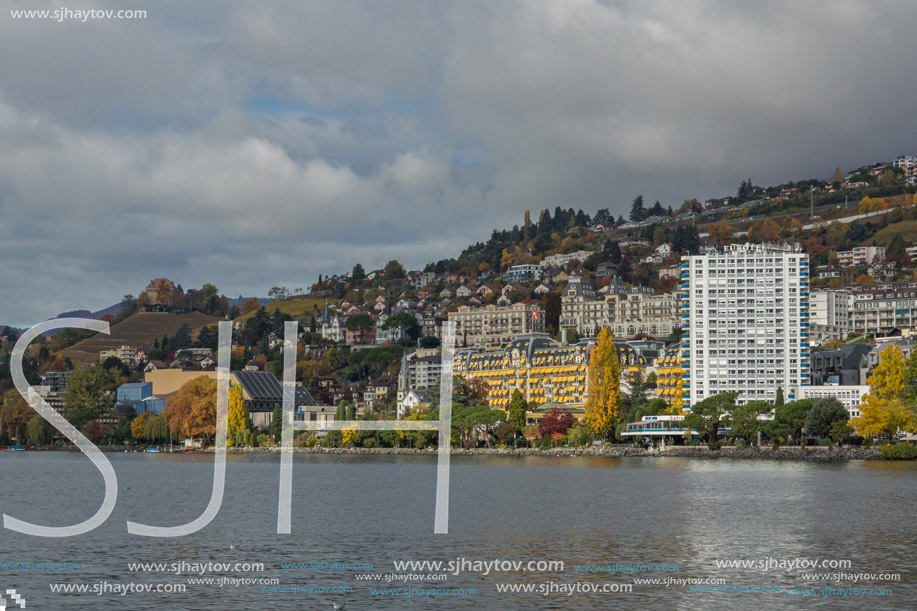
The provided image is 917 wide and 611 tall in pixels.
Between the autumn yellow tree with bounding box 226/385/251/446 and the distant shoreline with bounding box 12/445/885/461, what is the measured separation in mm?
2422

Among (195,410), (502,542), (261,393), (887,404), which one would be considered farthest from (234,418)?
(502,542)

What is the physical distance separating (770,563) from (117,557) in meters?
22.2

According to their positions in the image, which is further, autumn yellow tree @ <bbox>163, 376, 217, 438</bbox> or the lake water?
autumn yellow tree @ <bbox>163, 376, 217, 438</bbox>

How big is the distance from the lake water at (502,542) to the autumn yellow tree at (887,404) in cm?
2502

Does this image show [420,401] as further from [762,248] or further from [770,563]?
[770,563]

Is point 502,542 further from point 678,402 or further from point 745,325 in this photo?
point 745,325

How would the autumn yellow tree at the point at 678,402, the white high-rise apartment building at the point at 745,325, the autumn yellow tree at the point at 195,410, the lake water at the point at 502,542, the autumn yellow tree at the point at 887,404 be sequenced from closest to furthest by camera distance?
1. the lake water at the point at 502,542
2. the autumn yellow tree at the point at 887,404
3. the autumn yellow tree at the point at 678,402
4. the white high-rise apartment building at the point at 745,325
5. the autumn yellow tree at the point at 195,410

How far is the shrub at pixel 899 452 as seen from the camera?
104312 mm

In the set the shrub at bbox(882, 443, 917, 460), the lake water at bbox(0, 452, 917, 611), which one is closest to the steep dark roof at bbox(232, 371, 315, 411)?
the lake water at bbox(0, 452, 917, 611)

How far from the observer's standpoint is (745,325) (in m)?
153

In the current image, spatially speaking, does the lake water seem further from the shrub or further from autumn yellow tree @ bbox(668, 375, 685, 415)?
autumn yellow tree @ bbox(668, 375, 685, 415)

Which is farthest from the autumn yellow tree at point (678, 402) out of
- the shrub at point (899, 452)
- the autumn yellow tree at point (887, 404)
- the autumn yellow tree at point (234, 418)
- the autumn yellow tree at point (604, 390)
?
the autumn yellow tree at point (234, 418)

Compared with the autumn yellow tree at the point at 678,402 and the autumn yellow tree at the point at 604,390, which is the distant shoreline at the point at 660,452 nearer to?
the autumn yellow tree at the point at 604,390

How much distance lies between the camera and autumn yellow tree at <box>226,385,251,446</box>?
15962 centimetres
